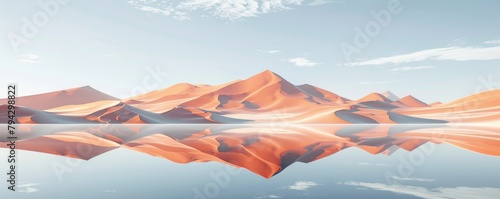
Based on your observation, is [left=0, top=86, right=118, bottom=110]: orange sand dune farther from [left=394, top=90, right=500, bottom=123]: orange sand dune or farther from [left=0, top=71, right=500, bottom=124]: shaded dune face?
[left=394, top=90, right=500, bottom=123]: orange sand dune

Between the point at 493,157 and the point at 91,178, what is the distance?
14.0 m

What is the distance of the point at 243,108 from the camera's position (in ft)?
408

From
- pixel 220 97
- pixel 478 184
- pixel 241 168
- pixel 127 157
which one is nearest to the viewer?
pixel 478 184

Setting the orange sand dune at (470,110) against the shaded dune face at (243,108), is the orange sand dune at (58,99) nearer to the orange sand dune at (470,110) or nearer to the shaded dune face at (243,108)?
the shaded dune face at (243,108)

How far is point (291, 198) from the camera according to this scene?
7.33 meters

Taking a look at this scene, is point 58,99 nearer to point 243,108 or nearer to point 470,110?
point 243,108

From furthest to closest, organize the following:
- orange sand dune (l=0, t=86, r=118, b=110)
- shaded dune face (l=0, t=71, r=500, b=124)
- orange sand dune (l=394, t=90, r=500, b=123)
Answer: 1. orange sand dune (l=0, t=86, r=118, b=110)
2. orange sand dune (l=394, t=90, r=500, b=123)
3. shaded dune face (l=0, t=71, r=500, b=124)

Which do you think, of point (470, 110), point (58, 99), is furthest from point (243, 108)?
point (58, 99)

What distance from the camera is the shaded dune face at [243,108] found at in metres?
82.9

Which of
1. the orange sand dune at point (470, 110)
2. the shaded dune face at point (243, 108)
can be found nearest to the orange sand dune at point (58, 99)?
the shaded dune face at point (243, 108)

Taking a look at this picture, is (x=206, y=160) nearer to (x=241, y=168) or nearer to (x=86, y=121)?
(x=241, y=168)

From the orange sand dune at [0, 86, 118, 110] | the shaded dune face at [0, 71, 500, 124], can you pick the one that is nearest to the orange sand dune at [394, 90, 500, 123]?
the shaded dune face at [0, 71, 500, 124]

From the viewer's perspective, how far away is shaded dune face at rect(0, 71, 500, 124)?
8288 cm

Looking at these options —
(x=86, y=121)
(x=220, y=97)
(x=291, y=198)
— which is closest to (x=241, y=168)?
(x=291, y=198)
